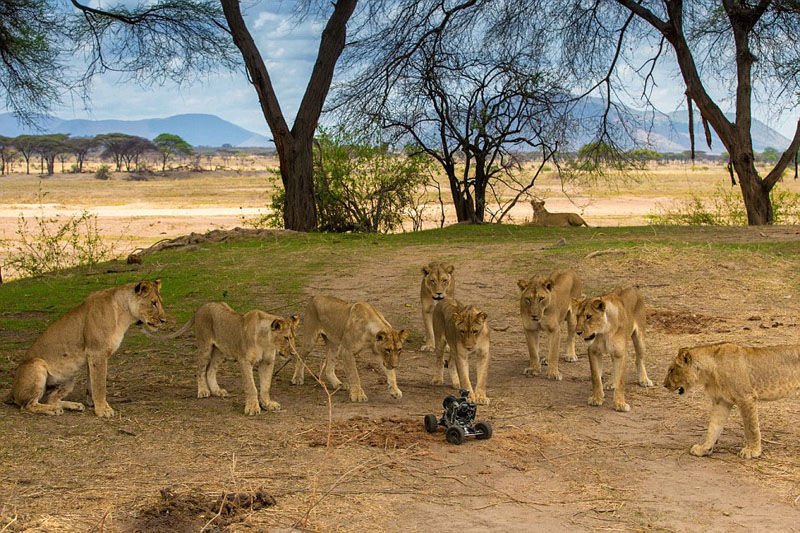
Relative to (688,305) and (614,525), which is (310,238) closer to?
(688,305)

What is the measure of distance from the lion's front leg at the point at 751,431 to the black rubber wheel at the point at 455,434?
210cm

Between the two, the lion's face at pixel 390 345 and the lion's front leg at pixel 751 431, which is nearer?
the lion's front leg at pixel 751 431

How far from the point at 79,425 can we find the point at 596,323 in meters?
4.58

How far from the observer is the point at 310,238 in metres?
19.2

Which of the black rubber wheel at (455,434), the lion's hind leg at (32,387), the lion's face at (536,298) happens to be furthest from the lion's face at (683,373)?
the lion's hind leg at (32,387)

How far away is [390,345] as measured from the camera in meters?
7.99

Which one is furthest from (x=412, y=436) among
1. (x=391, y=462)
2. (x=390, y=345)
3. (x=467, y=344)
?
(x=467, y=344)

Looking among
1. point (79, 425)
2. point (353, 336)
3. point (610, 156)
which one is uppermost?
point (610, 156)

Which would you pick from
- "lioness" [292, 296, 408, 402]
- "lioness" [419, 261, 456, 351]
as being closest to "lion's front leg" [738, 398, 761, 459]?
"lioness" [292, 296, 408, 402]

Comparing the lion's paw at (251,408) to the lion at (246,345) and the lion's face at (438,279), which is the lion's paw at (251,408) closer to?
the lion at (246,345)

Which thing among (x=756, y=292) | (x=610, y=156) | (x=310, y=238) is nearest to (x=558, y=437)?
(x=756, y=292)

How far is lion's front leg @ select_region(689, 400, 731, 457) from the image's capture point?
6496 mm

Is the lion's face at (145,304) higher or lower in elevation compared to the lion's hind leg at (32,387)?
higher

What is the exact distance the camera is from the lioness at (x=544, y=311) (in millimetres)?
9023
